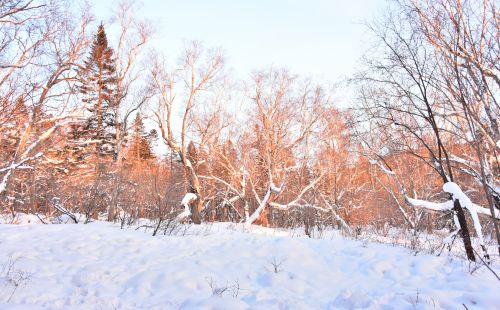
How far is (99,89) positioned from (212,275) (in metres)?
11.3

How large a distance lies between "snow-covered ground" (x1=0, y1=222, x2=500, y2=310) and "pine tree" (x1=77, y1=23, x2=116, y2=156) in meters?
6.83

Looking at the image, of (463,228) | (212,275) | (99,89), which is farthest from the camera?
(99,89)

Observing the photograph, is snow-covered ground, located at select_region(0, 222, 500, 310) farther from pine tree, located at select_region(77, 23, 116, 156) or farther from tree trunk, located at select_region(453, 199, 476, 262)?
pine tree, located at select_region(77, 23, 116, 156)

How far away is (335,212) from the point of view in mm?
18688

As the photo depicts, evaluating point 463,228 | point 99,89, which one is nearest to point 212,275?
point 463,228

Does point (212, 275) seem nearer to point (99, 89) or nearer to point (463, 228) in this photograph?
point (463, 228)

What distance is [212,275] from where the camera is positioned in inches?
192

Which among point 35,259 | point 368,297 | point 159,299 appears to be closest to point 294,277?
point 368,297

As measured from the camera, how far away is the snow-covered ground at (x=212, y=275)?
12.5 ft

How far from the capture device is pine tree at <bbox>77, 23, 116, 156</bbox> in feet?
40.7

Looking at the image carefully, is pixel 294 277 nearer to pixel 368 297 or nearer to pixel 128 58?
pixel 368 297

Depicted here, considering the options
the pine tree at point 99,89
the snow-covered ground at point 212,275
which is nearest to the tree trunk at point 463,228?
the snow-covered ground at point 212,275

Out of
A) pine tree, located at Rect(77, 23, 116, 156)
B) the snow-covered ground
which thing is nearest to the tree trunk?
the snow-covered ground

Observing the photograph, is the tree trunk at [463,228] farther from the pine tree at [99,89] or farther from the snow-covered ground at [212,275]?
the pine tree at [99,89]
